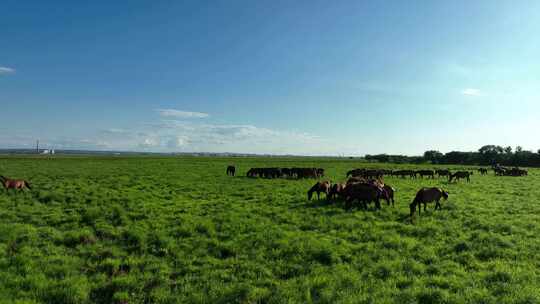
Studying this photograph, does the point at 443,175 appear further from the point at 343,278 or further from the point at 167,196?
the point at 343,278

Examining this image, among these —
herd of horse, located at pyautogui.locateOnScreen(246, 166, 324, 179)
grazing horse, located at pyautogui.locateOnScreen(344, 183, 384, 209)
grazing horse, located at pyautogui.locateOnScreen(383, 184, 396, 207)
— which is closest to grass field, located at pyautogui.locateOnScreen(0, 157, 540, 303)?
grazing horse, located at pyautogui.locateOnScreen(344, 183, 384, 209)

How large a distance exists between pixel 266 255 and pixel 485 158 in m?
126

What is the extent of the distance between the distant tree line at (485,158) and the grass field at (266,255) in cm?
10254

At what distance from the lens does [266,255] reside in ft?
28.0

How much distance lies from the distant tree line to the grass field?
103 metres

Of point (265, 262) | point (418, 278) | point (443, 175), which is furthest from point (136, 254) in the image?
point (443, 175)

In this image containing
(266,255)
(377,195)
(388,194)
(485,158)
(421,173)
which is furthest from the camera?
(485,158)

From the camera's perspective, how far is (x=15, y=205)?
15328mm

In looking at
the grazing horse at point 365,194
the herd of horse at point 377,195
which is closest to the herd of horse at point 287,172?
the herd of horse at point 377,195

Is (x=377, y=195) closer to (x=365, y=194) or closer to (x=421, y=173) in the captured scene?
(x=365, y=194)

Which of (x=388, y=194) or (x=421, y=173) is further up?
(x=421, y=173)

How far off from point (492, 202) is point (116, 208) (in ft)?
66.0

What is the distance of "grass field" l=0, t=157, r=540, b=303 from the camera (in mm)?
6359

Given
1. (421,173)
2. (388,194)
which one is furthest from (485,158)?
(388,194)
